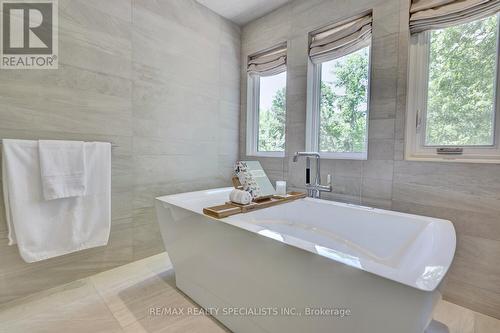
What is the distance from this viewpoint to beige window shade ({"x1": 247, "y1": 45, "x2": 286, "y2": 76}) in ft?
8.68

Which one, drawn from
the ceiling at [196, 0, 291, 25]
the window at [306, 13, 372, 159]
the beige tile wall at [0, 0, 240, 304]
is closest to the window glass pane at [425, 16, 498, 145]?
the window at [306, 13, 372, 159]

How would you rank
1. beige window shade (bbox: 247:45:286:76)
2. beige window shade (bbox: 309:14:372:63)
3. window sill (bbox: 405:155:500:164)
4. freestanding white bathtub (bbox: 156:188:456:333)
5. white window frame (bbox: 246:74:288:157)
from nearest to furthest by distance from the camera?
freestanding white bathtub (bbox: 156:188:456:333), window sill (bbox: 405:155:500:164), beige window shade (bbox: 309:14:372:63), beige window shade (bbox: 247:45:286:76), white window frame (bbox: 246:74:288:157)

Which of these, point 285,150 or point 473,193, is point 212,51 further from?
point 473,193

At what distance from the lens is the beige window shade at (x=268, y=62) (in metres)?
2.64

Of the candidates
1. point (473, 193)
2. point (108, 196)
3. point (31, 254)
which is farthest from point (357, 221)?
point (31, 254)

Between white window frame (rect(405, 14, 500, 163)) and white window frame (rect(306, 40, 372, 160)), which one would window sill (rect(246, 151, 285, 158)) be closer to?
white window frame (rect(306, 40, 372, 160))

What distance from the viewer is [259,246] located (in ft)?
3.82

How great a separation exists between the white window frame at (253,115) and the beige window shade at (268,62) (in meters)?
0.13

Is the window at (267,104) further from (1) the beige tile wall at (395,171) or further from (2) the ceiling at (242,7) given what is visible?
(2) the ceiling at (242,7)

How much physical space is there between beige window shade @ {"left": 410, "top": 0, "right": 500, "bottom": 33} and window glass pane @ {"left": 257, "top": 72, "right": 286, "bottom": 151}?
4.28 ft

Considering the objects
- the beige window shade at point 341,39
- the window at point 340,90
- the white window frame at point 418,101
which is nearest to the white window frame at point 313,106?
the window at point 340,90

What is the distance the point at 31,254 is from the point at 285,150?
221cm
